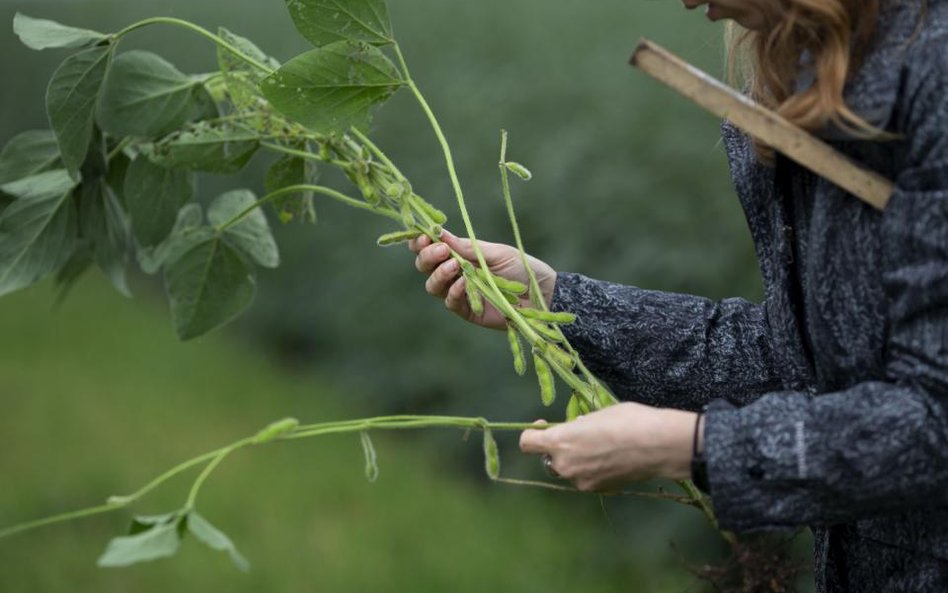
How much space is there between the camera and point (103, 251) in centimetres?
247

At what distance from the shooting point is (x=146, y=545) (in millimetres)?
1690

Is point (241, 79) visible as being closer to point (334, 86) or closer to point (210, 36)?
point (210, 36)

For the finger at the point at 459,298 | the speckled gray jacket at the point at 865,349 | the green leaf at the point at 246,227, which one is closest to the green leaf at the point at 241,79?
the green leaf at the point at 246,227

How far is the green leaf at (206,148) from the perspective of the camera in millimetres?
2227

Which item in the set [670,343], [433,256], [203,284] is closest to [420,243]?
[433,256]

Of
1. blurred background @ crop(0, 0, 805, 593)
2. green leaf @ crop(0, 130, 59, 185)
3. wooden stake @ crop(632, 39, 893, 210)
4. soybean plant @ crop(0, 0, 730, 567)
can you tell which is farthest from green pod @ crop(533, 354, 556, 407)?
blurred background @ crop(0, 0, 805, 593)

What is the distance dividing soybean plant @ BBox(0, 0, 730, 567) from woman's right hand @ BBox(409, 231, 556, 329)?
0.08 ft

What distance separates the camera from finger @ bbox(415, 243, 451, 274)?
6.41 feet

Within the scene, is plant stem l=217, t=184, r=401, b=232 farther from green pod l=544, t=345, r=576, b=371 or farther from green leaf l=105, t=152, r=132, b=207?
green pod l=544, t=345, r=576, b=371

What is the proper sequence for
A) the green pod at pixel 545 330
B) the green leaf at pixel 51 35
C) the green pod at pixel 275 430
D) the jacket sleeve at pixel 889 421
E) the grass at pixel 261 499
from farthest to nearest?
the grass at pixel 261 499 → the green leaf at pixel 51 35 → the green pod at pixel 545 330 → the green pod at pixel 275 430 → the jacket sleeve at pixel 889 421

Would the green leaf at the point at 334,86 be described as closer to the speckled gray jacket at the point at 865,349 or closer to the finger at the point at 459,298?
the finger at the point at 459,298

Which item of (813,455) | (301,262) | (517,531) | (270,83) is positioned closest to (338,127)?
(270,83)

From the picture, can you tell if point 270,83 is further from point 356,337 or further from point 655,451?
point 356,337

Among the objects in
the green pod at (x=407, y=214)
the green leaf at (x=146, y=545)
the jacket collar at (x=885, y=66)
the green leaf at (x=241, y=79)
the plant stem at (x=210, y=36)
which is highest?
the jacket collar at (x=885, y=66)
